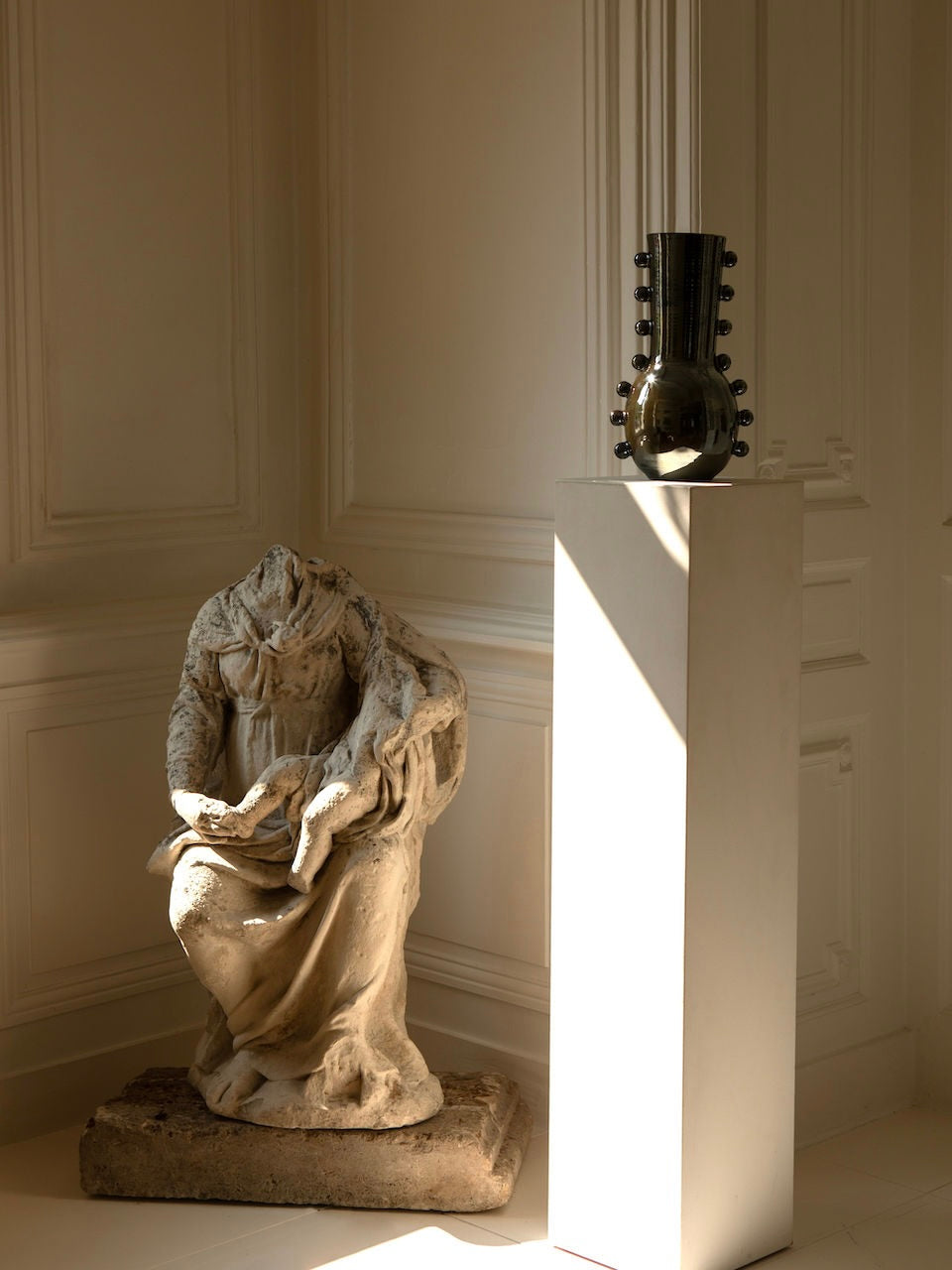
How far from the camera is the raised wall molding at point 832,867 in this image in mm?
3689

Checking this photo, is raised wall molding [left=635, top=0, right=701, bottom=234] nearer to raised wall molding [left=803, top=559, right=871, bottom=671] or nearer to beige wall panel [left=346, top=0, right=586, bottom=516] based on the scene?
beige wall panel [left=346, top=0, right=586, bottom=516]

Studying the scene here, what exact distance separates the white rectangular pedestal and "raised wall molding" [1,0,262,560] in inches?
52.4

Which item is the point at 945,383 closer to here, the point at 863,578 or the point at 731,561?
the point at 863,578

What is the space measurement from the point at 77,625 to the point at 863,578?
171 centimetres

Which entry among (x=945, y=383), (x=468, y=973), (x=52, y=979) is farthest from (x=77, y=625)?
(x=945, y=383)

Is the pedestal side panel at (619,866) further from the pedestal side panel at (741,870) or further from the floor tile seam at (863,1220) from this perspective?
the floor tile seam at (863,1220)

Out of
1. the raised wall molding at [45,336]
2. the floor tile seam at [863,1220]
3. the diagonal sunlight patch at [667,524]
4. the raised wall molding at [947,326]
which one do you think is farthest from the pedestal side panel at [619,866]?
the raised wall molding at [45,336]

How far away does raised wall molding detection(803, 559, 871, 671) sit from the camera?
3.66m

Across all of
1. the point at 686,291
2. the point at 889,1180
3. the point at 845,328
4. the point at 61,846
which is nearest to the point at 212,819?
the point at 61,846

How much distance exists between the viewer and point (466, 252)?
3.89 m

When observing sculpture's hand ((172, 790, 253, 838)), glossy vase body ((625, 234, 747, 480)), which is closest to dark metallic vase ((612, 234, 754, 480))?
glossy vase body ((625, 234, 747, 480))

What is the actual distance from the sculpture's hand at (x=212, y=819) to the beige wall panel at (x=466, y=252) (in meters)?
0.99

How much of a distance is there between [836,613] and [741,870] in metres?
Result: 0.90

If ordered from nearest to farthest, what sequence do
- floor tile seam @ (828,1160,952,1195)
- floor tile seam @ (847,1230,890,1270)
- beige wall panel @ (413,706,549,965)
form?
1. floor tile seam @ (847,1230,890,1270)
2. floor tile seam @ (828,1160,952,1195)
3. beige wall panel @ (413,706,549,965)
